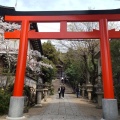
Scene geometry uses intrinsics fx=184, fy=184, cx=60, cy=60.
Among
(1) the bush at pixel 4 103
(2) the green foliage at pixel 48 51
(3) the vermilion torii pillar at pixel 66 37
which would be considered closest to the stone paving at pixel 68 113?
(3) the vermilion torii pillar at pixel 66 37

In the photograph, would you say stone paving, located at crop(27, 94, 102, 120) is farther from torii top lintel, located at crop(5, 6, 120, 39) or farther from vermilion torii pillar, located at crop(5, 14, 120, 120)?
torii top lintel, located at crop(5, 6, 120, 39)

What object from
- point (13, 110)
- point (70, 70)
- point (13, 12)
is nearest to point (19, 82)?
point (13, 110)

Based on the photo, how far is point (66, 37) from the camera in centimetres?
1062

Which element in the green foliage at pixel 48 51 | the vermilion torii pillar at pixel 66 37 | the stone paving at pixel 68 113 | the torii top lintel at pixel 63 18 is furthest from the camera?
the green foliage at pixel 48 51

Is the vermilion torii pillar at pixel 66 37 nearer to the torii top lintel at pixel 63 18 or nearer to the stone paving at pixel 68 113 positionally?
the torii top lintel at pixel 63 18

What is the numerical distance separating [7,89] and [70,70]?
31537 mm

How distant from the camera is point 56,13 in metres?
11.1

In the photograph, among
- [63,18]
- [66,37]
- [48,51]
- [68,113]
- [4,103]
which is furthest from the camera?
[48,51]

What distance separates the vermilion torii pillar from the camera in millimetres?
9453

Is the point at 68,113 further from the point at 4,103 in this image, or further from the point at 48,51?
the point at 48,51

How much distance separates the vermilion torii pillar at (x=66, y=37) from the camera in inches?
372

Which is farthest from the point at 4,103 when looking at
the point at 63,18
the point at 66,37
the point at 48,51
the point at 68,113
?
the point at 48,51

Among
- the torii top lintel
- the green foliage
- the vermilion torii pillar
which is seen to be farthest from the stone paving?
the green foliage

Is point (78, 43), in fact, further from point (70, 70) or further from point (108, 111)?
point (70, 70)
